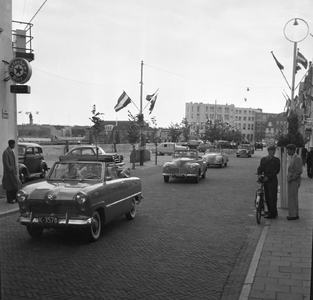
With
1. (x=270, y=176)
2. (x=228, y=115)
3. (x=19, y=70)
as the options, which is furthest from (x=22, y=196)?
(x=228, y=115)

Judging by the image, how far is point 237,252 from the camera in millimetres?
6602

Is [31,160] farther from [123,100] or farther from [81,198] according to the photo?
[81,198]

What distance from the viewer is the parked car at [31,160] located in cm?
1711

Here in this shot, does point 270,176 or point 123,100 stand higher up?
point 123,100

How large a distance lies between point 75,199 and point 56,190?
466mm

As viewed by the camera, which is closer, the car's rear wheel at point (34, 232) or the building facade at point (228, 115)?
the car's rear wheel at point (34, 232)

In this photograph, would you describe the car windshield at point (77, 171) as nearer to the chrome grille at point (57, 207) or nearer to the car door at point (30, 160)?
the chrome grille at point (57, 207)

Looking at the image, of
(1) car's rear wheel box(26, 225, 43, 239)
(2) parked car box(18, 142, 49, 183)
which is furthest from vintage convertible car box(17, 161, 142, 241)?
(2) parked car box(18, 142, 49, 183)

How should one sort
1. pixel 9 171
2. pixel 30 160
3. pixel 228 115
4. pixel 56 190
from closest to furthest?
pixel 56 190 < pixel 9 171 < pixel 30 160 < pixel 228 115

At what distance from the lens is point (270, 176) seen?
9047 mm

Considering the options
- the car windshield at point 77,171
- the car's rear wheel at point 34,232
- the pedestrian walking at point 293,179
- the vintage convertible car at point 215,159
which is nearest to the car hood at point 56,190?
the car windshield at point 77,171

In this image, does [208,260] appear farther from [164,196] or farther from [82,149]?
[82,149]

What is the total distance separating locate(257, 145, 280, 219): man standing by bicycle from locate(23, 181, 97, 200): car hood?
14.0 ft

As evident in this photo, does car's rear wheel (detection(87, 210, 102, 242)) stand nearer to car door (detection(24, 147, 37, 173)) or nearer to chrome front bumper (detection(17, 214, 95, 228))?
chrome front bumper (detection(17, 214, 95, 228))
